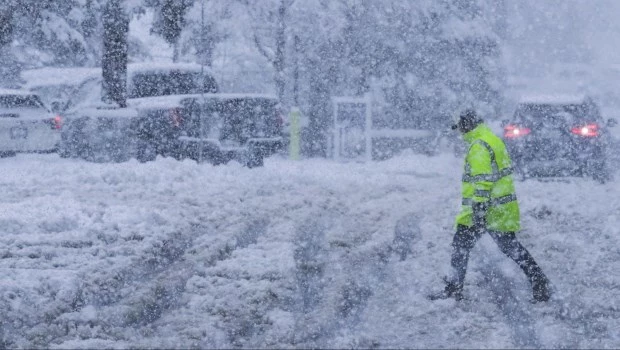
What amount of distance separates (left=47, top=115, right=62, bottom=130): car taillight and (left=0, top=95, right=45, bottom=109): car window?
380mm

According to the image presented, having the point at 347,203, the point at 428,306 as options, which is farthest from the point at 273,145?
the point at 428,306

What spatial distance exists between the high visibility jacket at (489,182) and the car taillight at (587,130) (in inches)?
305

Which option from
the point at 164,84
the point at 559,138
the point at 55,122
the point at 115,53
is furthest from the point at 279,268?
the point at 115,53

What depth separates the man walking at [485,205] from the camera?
246 inches

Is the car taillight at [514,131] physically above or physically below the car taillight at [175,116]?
below

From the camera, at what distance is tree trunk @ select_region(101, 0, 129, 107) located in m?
17.6

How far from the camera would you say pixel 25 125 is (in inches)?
675

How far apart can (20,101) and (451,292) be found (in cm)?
1302

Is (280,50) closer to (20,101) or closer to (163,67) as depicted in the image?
(163,67)

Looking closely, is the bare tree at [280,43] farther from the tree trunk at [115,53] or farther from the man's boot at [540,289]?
the man's boot at [540,289]

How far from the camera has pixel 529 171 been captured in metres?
13.9

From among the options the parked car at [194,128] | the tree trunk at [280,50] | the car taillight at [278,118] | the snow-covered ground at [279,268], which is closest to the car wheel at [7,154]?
the parked car at [194,128]

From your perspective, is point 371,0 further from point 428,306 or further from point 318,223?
point 428,306

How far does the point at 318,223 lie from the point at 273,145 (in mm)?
5349
